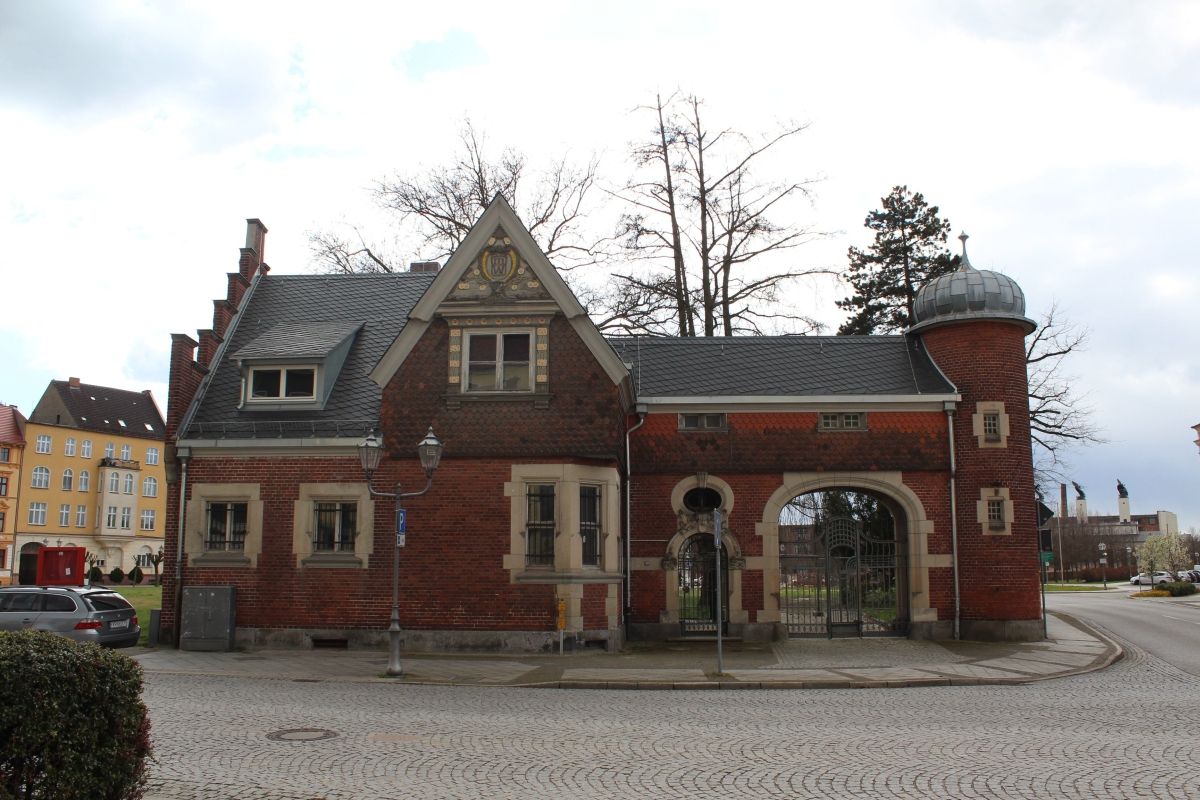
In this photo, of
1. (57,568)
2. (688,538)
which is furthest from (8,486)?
(688,538)

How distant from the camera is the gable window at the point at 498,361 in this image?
818 inches

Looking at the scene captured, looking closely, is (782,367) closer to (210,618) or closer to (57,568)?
(210,618)

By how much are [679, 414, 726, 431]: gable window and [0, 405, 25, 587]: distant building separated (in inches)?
2731

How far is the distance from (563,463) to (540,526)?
138 cm

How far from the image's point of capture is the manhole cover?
420 inches

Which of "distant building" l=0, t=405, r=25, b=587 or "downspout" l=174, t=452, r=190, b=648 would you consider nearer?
"downspout" l=174, t=452, r=190, b=648

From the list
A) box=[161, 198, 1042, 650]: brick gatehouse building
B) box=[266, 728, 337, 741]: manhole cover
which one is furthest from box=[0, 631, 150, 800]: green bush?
box=[161, 198, 1042, 650]: brick gatehouse building

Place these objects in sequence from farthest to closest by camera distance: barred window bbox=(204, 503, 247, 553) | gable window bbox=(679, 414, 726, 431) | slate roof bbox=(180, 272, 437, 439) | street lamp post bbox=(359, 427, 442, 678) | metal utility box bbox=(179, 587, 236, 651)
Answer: gable window bbox=(679, 414, 726, 431) → slate roof bbox=(180, 272, 437, 439) → barred window bbox=(204, 503, 247, 553) → metal utility box bbox=(179, 587, 236, 651) → street lamp post bbox=(359, 427, 442, 678)

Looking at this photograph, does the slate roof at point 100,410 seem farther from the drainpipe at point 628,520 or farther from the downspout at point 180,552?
the drainpipe at point 628,520

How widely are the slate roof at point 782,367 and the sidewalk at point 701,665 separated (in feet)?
19.3

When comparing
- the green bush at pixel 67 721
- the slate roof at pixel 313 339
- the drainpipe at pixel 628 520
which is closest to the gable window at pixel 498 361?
the slate roof at pixel 313 339

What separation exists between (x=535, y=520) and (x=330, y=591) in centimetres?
452

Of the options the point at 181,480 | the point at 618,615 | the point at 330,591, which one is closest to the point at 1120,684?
the point at 618,615

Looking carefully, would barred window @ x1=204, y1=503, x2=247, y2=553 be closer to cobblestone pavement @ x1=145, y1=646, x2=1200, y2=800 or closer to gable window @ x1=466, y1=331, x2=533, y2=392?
gable window @ x1=466, y1=331, x2=533, y2=392
